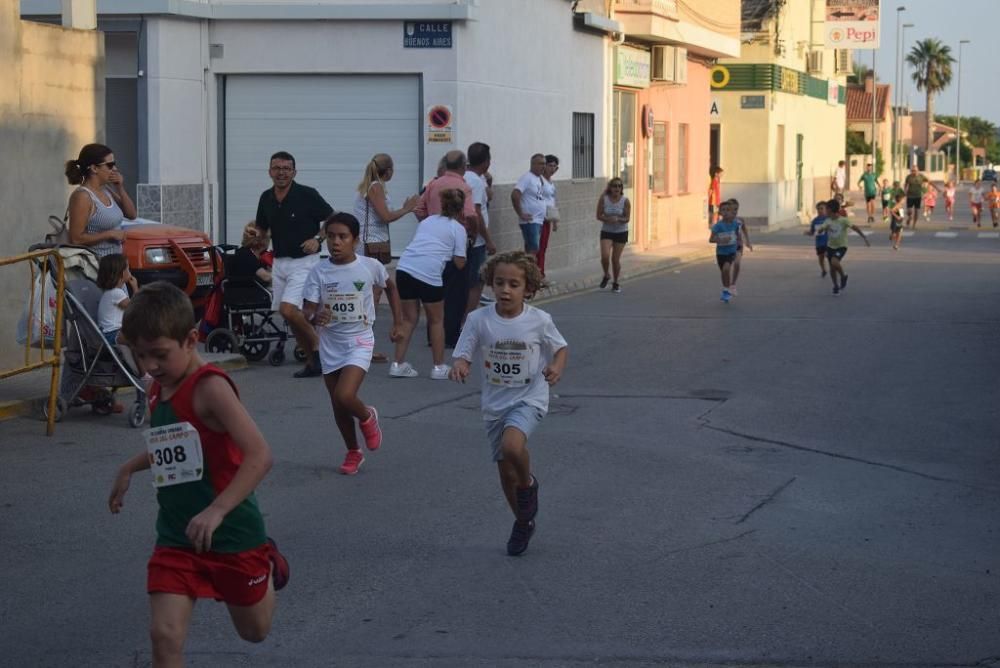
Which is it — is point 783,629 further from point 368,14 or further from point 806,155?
point 806,155

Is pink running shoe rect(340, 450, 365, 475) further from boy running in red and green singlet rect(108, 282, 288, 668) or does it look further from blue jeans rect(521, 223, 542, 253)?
blue jeans rect(521, 223, 542, 253)

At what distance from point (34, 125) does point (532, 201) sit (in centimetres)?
913

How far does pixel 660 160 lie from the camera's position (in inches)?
1310

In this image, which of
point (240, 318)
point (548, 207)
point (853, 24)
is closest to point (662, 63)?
point (548, 207)

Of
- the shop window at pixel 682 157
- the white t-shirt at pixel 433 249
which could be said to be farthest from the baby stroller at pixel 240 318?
the shop window at pixel 682 157

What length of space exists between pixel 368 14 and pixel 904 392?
390 inches

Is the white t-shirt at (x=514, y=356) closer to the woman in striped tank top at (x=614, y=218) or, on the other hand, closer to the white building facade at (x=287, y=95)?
the white building facade at (x=287, y=95)

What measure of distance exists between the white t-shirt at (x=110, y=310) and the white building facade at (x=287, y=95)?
27.8ft

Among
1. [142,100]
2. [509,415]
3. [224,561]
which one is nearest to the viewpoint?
[224,561]

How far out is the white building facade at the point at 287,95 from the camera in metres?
19.0

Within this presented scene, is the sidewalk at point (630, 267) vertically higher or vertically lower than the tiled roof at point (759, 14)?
lower

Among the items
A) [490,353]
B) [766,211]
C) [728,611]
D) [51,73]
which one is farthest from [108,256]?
[766,211]

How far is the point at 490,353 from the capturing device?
734 centimetres

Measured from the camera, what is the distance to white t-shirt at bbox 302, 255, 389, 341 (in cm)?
911
